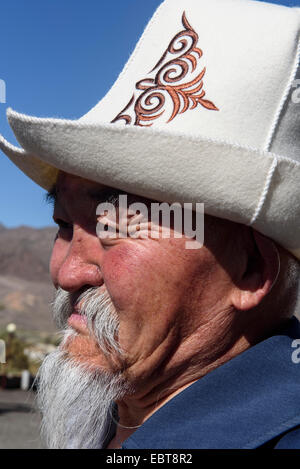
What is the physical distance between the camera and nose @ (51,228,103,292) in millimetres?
1686

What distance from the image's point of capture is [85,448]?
208cm

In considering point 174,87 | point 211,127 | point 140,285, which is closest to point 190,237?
point 140,285

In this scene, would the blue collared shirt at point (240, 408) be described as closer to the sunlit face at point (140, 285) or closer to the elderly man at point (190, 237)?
the elderly man at point (190, 237)

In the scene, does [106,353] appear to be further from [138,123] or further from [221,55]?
[221,55]

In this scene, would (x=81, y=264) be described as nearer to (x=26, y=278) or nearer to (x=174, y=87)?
(x=174, y=87)

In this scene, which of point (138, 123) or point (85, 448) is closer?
point (138, 123)

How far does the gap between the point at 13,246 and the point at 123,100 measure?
61205 mm

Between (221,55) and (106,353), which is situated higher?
(221,55)

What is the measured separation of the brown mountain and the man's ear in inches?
1030

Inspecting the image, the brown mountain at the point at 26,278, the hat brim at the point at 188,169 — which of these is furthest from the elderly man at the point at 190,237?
the brown mountain at the point at 26,278
